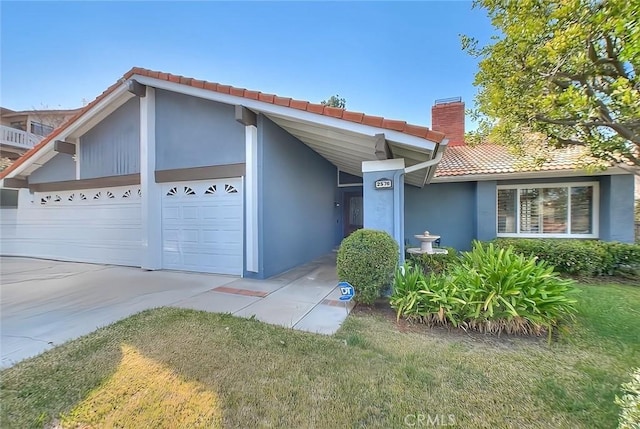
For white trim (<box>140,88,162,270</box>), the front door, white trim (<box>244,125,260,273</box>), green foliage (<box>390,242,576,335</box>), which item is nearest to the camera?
green foliage (<box>390,242,576,335</box>)

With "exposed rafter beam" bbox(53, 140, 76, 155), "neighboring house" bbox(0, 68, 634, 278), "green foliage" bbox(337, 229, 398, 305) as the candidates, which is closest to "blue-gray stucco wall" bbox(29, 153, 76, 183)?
"neighboring house" bbox(0, 68, 634, 278)

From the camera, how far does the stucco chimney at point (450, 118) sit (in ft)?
42.1

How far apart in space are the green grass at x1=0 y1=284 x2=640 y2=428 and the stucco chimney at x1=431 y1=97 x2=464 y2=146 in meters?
10.7

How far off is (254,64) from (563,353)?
10.9 meters

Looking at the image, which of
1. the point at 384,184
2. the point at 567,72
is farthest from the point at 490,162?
the point at 384,184

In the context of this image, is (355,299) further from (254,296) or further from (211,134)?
(211,134)

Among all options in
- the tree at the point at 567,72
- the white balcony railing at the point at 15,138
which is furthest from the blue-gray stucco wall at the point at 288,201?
the white balcony railing at the point at 15,138

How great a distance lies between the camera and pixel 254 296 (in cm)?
554

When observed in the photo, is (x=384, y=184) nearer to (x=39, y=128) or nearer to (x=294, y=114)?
(x=294, y=114)

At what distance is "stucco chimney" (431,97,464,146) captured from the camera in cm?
1283

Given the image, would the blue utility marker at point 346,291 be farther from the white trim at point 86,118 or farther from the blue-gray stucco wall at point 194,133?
the white trim at point 86,118

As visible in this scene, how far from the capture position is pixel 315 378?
2.82 meters

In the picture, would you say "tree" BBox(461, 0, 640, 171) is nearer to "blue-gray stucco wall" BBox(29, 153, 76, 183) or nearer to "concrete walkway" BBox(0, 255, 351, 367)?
"concrete walkway" BBox(0, 255, 351, 367)

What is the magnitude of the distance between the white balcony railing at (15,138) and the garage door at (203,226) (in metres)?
14.5
